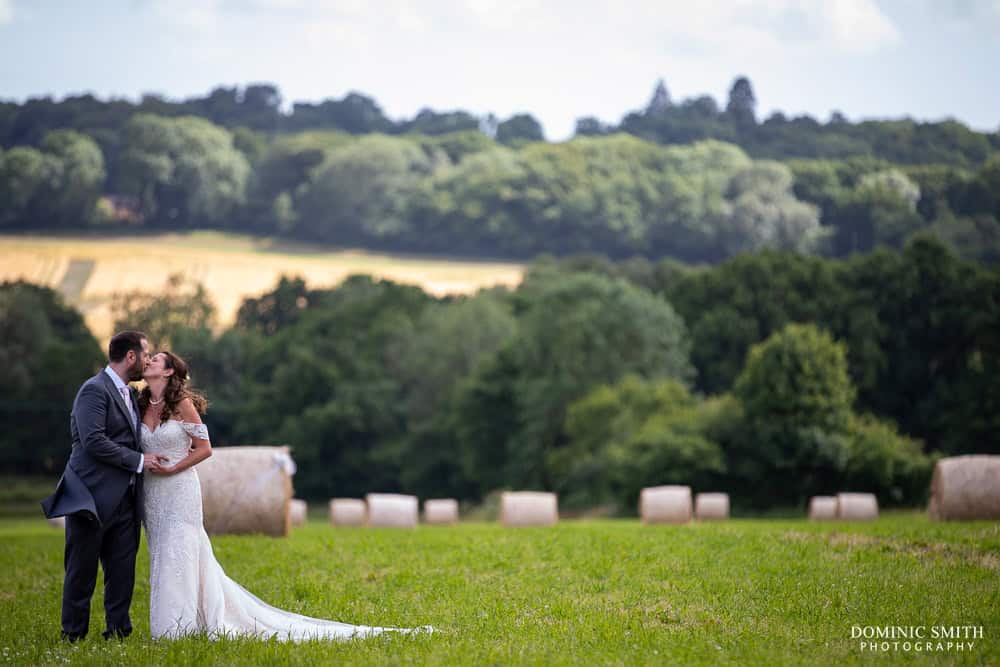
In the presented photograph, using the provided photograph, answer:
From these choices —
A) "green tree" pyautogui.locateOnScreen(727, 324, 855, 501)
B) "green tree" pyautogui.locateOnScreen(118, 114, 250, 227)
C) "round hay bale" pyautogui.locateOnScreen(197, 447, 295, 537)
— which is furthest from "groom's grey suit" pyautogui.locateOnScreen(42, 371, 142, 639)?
"green tree" pyautogui.locateOnScreen(118, 114, 250, 227)

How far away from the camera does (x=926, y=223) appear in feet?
444

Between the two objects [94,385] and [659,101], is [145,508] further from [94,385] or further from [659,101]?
[659,101]

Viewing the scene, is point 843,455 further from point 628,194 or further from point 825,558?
point 628,194

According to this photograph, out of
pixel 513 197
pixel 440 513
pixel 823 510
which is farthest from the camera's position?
pixel 513 197

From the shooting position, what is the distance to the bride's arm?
12570mm

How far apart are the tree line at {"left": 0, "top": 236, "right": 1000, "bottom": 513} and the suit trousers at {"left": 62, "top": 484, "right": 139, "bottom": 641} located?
48320mm

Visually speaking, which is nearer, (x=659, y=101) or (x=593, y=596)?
(x=593, y=596)

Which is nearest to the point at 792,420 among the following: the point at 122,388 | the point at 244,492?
the point at 244,492

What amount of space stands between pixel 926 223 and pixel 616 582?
127988 millimetres

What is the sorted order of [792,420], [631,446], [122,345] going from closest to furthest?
[122,345] → [792,420] → [631,446]

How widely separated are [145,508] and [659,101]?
19022 cm

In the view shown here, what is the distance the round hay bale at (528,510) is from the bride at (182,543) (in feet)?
63.8

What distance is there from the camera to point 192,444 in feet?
41.5

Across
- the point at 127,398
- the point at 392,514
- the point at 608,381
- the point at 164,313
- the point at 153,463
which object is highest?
the point at 127,398
